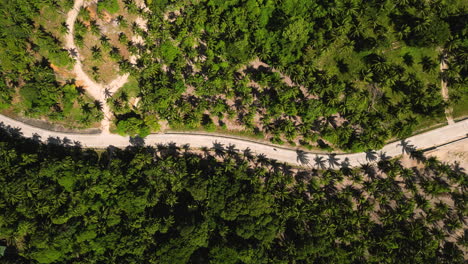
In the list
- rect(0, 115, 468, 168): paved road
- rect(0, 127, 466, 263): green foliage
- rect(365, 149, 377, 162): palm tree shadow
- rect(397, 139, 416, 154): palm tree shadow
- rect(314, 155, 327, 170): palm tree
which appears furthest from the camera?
rect(314, 155, 327, 170): palm tree

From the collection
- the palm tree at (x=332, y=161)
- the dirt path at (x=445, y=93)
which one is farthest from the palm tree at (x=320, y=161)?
the dirt path at (x=445, y=93)

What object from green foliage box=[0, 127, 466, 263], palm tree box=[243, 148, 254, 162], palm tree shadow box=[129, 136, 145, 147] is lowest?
green foliage box=[0, 127, 466, 263]

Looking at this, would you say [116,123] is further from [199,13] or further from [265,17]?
[265,17]

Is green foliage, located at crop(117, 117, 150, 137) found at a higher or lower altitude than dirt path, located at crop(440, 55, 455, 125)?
lower

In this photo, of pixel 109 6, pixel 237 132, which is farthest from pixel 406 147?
pixel 109 6

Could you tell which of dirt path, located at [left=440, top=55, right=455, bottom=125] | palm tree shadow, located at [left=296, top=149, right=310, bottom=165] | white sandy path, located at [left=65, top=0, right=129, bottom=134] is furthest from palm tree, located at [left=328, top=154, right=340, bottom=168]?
white sandy path, located at [left=65, top=0, right=129, bottom=134]

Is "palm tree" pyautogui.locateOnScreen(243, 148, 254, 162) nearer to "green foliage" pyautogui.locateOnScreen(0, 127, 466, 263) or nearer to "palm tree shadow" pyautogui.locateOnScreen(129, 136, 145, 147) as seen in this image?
"green foliage" pyautogui.locateOnScreen(0, 127, 466, 263)

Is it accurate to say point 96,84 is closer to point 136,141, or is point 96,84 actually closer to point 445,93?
point 136,141
